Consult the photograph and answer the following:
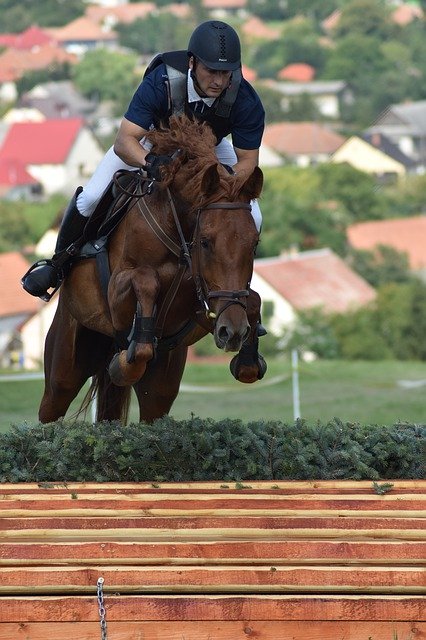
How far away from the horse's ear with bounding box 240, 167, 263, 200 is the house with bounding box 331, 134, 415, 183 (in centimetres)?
8790

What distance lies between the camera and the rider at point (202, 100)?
252 inches

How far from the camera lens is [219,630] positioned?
464 centimetres

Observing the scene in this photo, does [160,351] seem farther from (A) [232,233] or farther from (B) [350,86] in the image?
(B) [350,86]

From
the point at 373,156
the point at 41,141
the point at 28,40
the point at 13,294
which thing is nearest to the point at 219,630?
the point at 13,294

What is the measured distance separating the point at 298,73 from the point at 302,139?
4045 centimetres

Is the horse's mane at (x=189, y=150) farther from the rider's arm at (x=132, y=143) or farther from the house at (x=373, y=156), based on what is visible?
the house at (x=373, y=156)

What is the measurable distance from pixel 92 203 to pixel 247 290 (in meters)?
1.40

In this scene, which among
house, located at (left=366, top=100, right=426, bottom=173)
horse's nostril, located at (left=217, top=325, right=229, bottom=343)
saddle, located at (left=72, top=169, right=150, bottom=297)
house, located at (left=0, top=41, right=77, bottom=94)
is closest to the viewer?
Answer: horse's nostril, located at (left=217, top=325, right=229, bottom=343)

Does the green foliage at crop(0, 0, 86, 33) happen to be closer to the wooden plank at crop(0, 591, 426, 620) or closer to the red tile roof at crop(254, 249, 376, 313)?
the red tile roof at crop(254, 249, 376, 313)

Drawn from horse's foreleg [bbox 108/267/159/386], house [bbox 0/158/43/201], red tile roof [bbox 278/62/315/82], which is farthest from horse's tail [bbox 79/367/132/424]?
red tile roof [bbox 278/62/315/82]

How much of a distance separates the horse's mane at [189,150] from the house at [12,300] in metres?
46.8

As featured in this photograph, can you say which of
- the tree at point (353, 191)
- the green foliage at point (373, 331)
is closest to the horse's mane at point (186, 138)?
the green foliage at point (373, 331)

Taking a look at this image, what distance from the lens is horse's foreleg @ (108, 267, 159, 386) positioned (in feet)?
21.0

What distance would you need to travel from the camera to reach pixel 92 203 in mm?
7246
